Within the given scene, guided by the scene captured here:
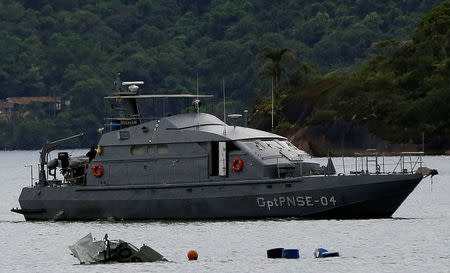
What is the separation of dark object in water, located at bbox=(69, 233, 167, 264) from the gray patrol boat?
8211mm

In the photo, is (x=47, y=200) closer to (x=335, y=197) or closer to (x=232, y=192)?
(x=232, y=192)

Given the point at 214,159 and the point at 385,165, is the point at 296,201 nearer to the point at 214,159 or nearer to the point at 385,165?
the point at 214,159

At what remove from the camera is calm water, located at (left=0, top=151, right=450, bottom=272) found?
3950 cm

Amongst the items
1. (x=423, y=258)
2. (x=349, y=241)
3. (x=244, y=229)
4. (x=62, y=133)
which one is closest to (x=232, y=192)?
(x=244, y=229)

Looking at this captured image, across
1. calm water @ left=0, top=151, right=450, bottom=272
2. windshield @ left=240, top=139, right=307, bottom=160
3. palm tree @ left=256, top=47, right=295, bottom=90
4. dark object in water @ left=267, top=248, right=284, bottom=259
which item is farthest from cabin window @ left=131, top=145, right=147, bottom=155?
palm tree @ left=256, top=47, right=295, bottom=90

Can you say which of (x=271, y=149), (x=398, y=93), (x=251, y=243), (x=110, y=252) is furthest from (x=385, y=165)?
(x=110, y=252)

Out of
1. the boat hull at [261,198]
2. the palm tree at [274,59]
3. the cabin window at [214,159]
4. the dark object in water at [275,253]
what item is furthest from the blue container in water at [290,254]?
the palm tree at [274,59]

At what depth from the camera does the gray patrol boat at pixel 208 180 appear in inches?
1880

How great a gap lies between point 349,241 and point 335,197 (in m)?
3.90

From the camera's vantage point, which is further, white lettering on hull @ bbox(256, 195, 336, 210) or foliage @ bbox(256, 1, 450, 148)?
foliage @ bbox(256, 1, 450, 148)

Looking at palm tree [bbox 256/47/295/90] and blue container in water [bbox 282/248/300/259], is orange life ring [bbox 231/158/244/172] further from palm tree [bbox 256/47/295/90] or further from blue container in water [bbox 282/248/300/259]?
palm tree [bbox 256/47/295/90]

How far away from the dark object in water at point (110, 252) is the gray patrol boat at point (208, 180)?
8.21m

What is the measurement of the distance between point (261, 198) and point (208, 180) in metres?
2.15

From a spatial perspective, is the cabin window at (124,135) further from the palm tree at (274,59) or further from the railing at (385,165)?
the palm tree at (274,59)
